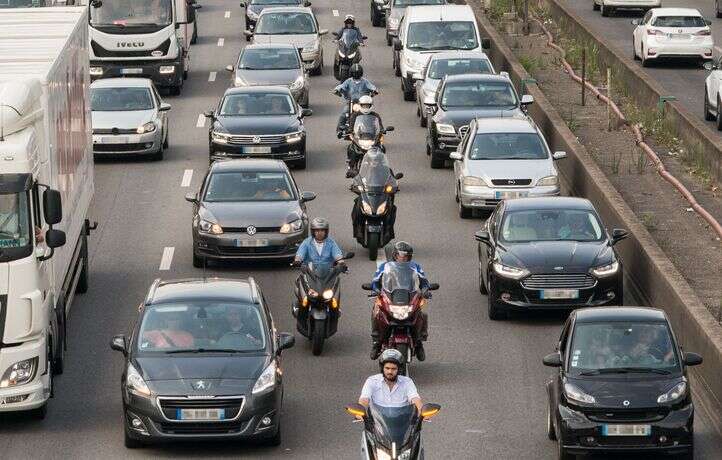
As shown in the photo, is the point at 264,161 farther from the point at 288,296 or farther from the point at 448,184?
the point at 448,184

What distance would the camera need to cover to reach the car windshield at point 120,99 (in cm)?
3894

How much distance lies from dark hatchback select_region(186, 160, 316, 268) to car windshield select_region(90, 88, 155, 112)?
922 cm

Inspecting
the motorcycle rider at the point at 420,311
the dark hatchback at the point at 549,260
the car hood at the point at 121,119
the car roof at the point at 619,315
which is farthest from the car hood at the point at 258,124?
the car roof at the point at 619,315

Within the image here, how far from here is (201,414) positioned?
1925cm

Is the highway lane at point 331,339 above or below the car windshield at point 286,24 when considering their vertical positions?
above

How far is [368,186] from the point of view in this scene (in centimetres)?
2966

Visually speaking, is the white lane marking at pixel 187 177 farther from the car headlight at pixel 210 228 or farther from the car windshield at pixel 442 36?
the car windshield at pixel 442 36

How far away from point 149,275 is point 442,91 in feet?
36.8

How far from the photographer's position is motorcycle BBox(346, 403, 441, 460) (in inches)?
649

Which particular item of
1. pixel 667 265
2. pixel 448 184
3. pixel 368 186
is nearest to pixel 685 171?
pixel 448 184

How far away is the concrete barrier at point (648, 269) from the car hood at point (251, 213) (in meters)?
4.60

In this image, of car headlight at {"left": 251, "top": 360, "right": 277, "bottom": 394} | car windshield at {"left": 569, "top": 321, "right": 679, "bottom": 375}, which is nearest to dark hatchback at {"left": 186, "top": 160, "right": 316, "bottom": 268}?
car headlight at {"left": 251, "top": 360, "right": 277, "bottom": 394}

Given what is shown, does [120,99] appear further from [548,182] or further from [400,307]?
[400,307]

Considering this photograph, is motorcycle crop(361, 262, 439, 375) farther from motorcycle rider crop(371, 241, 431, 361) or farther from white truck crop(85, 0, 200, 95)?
white truck crop(85, 0, 200, 95)
